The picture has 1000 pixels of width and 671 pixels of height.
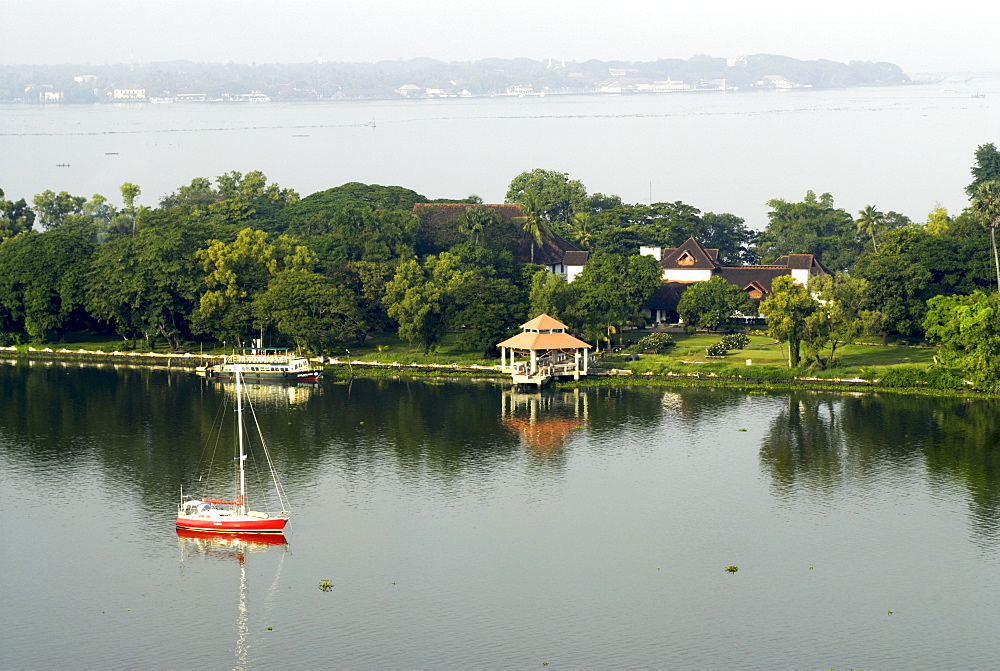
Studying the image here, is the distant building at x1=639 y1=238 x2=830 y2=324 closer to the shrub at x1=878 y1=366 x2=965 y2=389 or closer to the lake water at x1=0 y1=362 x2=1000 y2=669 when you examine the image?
the shrub at x1=878 y1=366 x2=965 y2=389

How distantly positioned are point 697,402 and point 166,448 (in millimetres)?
30534

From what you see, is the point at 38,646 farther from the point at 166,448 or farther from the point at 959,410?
the point at 959,410

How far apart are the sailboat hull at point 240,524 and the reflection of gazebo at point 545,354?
3384cm

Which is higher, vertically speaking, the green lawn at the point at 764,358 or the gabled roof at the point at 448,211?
the gabled roof at the point at 448,211

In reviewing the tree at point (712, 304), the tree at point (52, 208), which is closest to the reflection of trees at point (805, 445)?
the tree at point (712, 304)

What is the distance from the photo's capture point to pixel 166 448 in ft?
229

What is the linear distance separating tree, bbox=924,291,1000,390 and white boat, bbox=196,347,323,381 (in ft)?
130

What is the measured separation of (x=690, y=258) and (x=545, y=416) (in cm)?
4104

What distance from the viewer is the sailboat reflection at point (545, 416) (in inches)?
2845

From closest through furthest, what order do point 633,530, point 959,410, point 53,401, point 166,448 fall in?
point 633,530, point 166,448, point 959,410, point 53,401

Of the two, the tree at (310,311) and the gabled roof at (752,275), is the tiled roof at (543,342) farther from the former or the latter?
the gabled roof at (752,275)

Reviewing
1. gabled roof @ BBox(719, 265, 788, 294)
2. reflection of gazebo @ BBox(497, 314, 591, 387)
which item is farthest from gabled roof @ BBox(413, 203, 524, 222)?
reflection of gazebo @ BBox(497, 314, 591, 387)

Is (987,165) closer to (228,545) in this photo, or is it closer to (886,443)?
(886,443)

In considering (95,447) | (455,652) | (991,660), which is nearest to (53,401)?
(95,447)
